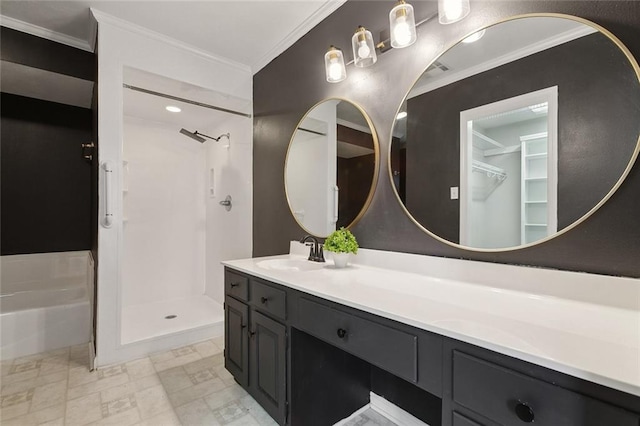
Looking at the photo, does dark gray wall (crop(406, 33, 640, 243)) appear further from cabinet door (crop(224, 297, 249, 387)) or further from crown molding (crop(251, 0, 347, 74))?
cabinet door (crop(224, 297, 249, 387))

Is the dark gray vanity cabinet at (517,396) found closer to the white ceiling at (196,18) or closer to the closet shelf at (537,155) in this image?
the closet shelf at (537,155)

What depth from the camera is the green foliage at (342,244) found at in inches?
62.5

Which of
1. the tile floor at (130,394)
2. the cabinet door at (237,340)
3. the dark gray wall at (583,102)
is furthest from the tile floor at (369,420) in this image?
the dark gray wall at (583,102)

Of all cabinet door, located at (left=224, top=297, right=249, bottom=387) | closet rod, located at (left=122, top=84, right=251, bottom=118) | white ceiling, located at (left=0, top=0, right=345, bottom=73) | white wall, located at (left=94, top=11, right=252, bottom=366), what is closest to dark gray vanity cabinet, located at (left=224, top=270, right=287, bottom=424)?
cabinet door, located at (left=224, top=297, right=249, bottom=387)

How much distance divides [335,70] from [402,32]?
0.49m

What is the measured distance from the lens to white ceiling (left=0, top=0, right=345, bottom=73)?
1913 mm

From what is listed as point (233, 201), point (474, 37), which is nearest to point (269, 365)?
point (474, 37)

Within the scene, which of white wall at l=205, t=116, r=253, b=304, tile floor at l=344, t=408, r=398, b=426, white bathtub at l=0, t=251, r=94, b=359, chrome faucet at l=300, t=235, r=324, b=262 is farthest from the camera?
white wall at l=205, t=116, r=253, b=304

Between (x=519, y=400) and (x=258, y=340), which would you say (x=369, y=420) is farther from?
(x=519, y=400)

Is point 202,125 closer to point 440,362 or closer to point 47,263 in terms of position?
point 47,263

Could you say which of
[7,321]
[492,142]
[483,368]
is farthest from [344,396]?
[7,321]

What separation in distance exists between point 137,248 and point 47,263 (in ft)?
2.57

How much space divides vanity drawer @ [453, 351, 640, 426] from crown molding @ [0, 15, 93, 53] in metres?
3.35

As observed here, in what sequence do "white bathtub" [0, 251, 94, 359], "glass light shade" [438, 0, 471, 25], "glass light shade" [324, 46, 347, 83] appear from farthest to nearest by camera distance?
"white bathtub" [0, 251, 94, 359]
"glass light shade" [324, 46, 347, 83]
"glass light shade" [438, 0, 471, 25]
